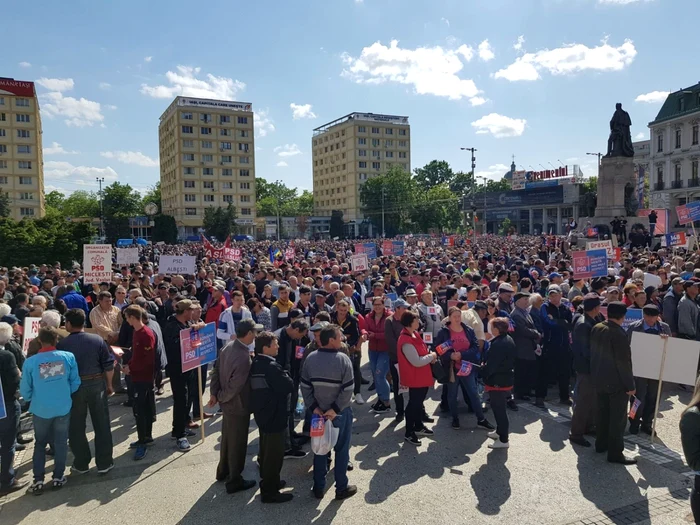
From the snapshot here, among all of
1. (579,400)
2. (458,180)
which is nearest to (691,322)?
(579,400)

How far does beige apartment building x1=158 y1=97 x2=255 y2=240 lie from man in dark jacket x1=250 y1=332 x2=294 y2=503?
284ft

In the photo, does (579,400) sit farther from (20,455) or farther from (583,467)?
(20,455)

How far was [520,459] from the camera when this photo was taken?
635cm

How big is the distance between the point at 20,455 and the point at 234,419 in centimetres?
345

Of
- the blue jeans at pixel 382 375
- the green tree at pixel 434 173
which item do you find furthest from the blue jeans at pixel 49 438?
the green tree at pixel 434 173

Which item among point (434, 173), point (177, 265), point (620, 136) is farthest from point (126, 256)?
point (434, 173)

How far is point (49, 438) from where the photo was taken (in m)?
5.82

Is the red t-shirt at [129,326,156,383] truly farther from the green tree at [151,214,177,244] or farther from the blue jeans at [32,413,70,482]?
the green tree at [151,214,177,244]

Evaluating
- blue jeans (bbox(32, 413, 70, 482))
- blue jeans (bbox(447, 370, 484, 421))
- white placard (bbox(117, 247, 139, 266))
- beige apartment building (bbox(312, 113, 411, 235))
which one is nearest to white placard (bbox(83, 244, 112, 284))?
white placard (bbox(117, 247, 139, 266))

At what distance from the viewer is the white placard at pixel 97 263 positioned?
12.3 meters

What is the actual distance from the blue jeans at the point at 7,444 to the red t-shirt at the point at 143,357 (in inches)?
52.8

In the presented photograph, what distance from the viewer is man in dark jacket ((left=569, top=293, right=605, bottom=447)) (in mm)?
6730

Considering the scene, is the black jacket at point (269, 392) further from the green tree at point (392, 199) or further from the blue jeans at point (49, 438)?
the green tree at point (392, 199)

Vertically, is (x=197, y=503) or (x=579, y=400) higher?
(x=579, y=400)
